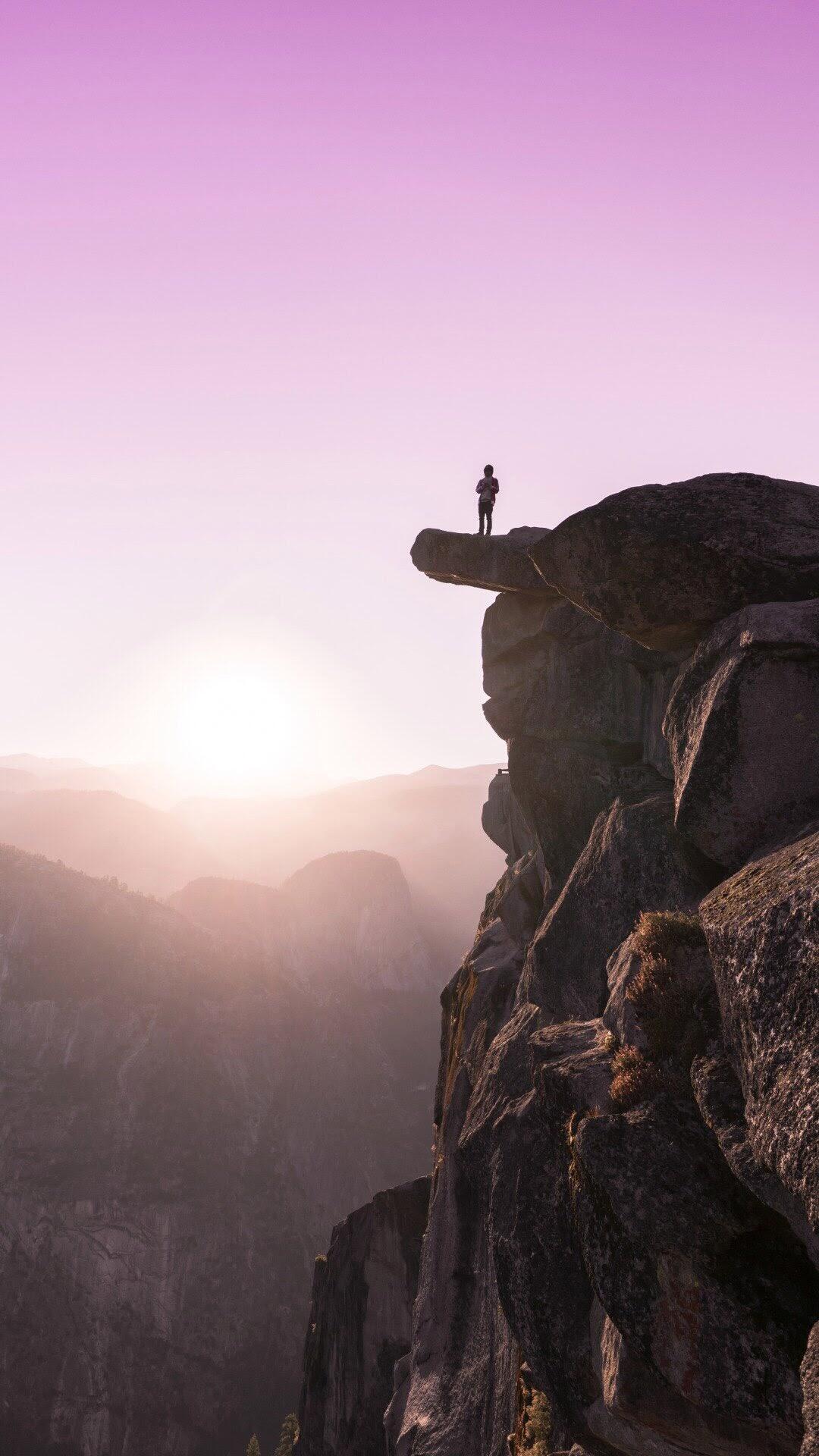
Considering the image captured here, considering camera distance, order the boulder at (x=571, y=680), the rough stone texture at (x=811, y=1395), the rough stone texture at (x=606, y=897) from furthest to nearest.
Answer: the boulder at (x=571, y=680) < the rough stone texture at (x=606, y=897) < the rough stone texture at (x=811, y=1395)

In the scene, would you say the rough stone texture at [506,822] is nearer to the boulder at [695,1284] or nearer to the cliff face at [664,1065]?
the cliff face at [664,1065]

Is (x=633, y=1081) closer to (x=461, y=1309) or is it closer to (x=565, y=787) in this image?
(x=565, y=787)

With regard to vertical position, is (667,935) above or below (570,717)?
below

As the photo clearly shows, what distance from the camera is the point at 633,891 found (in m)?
18.0

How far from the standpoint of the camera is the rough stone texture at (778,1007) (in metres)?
8.34

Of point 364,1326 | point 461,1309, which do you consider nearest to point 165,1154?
point 364,1326

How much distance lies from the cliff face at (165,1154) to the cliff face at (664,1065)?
90762 millimetres

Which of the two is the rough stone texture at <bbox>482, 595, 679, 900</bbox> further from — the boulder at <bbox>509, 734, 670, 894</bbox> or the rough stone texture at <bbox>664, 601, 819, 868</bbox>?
the rough stone texture at <bbox>664, 601, 819, 868</bbox>

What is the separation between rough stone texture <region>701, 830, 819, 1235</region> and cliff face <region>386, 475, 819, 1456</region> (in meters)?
0.04

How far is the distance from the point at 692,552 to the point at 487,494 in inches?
627

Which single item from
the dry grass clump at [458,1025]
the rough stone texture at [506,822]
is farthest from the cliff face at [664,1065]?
the rough stone texture at [506,822]

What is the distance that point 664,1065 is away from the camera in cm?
1204

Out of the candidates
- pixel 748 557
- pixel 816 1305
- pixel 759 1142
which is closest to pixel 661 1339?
pixel 816 1305

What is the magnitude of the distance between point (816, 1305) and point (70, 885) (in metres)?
145
